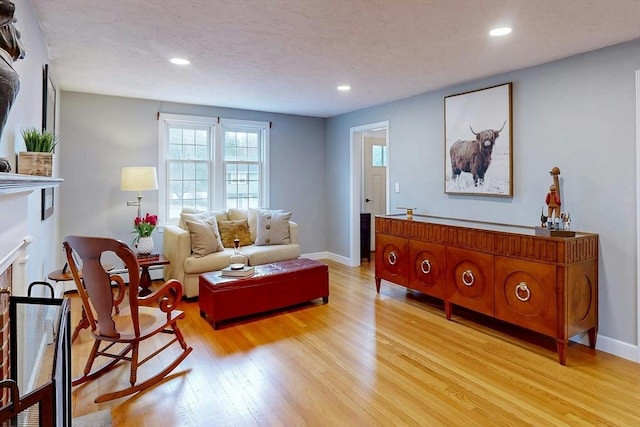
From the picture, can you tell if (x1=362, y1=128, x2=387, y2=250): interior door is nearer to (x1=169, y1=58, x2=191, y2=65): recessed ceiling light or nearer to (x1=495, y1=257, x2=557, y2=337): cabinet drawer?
(x1=495, y1=257, x2=557, y2=337): cabinet drawer

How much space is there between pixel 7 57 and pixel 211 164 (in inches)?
165

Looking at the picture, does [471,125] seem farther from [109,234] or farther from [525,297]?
[109,234]

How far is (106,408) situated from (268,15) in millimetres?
2497

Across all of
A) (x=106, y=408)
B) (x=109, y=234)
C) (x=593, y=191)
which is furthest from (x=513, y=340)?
(x=109, y=234)

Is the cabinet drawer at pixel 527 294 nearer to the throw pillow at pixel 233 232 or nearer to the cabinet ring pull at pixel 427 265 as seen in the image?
the cabinet ring pull at pixel 427 265

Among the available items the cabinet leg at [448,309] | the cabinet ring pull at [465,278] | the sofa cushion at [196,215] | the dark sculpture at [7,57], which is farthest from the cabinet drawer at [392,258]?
the dark sculpture at [7,57]

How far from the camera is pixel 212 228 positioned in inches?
178

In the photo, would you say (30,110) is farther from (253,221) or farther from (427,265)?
(427,265)

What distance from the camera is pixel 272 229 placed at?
4895 mm

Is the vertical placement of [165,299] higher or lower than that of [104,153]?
lower

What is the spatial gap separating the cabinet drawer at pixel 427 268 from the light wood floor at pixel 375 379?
0.97ft

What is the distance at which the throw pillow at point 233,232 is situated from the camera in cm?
486

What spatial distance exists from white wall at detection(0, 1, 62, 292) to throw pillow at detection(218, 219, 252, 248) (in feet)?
6.42

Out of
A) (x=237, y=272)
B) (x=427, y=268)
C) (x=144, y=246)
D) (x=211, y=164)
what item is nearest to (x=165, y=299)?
(x=237, y=272)
